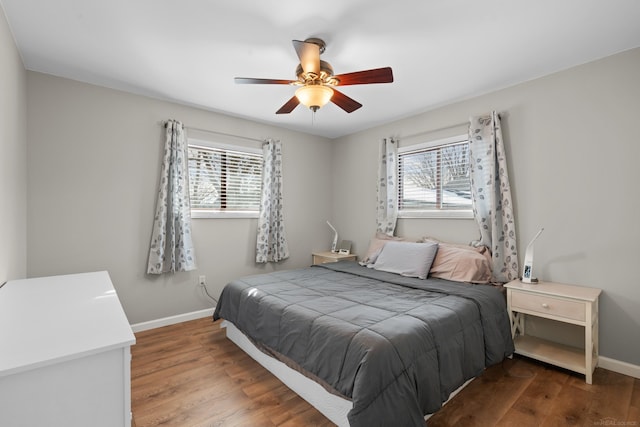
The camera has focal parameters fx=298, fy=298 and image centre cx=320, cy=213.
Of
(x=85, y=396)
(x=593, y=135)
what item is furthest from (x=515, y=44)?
(x=85, y=396)

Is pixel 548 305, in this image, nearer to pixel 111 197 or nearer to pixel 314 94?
pixel 314 94

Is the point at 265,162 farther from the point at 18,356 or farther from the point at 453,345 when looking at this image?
the point at 18,356

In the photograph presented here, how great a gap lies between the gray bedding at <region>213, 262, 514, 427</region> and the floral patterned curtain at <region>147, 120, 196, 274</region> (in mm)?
832

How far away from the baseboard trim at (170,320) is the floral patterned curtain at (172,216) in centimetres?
53

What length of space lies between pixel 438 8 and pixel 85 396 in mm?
2502

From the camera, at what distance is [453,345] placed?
1.84 meters

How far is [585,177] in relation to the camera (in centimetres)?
247

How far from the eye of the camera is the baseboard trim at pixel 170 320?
3080mm

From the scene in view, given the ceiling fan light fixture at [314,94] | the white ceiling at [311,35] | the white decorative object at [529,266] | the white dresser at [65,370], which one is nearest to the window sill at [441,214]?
the white decorative object at [529,266]

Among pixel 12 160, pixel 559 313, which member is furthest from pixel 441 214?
pixel 12 160

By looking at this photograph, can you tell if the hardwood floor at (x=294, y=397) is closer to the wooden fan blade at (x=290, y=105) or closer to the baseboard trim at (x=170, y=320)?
the baseboard trim at (x=170, y=320)

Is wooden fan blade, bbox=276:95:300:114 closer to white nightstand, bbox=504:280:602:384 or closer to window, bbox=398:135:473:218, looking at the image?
window, bbox=398:135:473:218

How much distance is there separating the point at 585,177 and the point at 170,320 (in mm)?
4182

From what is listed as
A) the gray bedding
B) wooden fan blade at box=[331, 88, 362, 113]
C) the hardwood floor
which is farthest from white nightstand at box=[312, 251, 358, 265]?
wooden fan blade at box=[331, 88, 362, 113]
